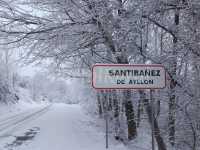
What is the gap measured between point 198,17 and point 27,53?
487 cm

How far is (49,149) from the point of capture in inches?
485

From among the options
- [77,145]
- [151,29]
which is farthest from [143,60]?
[77,145]

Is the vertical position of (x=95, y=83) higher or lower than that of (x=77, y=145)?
higher

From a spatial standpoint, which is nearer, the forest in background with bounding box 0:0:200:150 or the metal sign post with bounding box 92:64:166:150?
the metal sign post with bounding box 92:64:166:150

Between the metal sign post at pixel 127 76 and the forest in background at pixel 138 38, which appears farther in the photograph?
the forest in background at pixel 138 38

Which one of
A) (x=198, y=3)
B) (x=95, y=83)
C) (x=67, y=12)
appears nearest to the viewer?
(x=198, y=3)

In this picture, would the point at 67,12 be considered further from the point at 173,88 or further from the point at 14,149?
the point at 14,149

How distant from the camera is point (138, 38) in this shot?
937cm

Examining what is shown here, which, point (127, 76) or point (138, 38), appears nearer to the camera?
point (127, 76)

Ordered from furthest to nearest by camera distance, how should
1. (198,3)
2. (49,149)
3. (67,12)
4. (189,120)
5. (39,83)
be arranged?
1. (39,83)
2. (49,149)
3. (67,12)
4. (189,120)
5. (198,3)

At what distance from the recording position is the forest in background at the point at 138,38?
307 inches

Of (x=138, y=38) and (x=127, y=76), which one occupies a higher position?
(x=138, y=38)

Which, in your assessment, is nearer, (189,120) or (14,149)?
(189,120)

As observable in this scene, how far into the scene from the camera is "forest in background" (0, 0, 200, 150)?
307 inches
